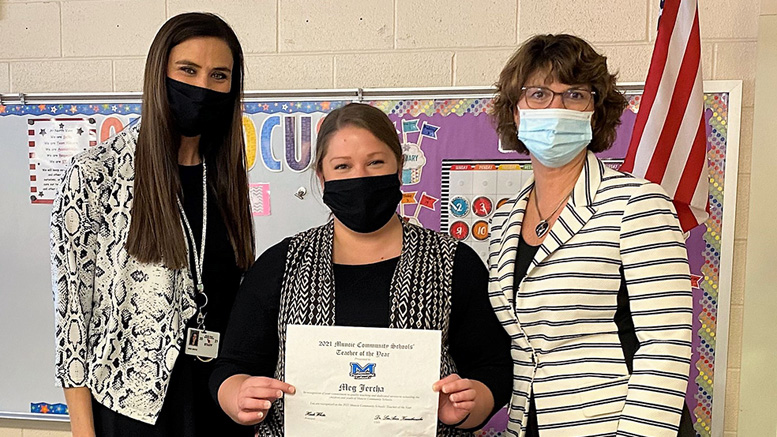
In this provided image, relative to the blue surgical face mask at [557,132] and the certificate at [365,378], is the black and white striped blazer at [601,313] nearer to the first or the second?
the blue surgical face mask at [557,132]

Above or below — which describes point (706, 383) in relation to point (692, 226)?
below

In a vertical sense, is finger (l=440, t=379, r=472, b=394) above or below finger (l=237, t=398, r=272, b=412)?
above

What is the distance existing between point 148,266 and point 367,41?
1223mm

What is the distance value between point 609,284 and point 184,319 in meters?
0.91

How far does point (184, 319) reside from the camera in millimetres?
1527

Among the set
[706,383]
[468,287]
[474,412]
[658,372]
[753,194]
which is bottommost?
[706,383]

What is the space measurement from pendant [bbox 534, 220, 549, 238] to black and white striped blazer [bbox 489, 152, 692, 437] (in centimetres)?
6

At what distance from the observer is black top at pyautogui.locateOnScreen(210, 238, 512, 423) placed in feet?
4.58

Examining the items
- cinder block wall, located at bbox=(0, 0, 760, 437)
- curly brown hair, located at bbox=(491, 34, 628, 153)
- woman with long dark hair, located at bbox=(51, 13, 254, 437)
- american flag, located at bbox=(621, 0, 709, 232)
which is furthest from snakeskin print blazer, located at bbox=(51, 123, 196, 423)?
american flag, located at bbox=(621, 0, 709, 232)

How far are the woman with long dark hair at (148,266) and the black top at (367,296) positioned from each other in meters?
0.15

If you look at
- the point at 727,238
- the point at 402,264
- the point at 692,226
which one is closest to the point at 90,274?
the point at 402,264

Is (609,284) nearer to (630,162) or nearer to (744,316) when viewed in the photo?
(630,162)
